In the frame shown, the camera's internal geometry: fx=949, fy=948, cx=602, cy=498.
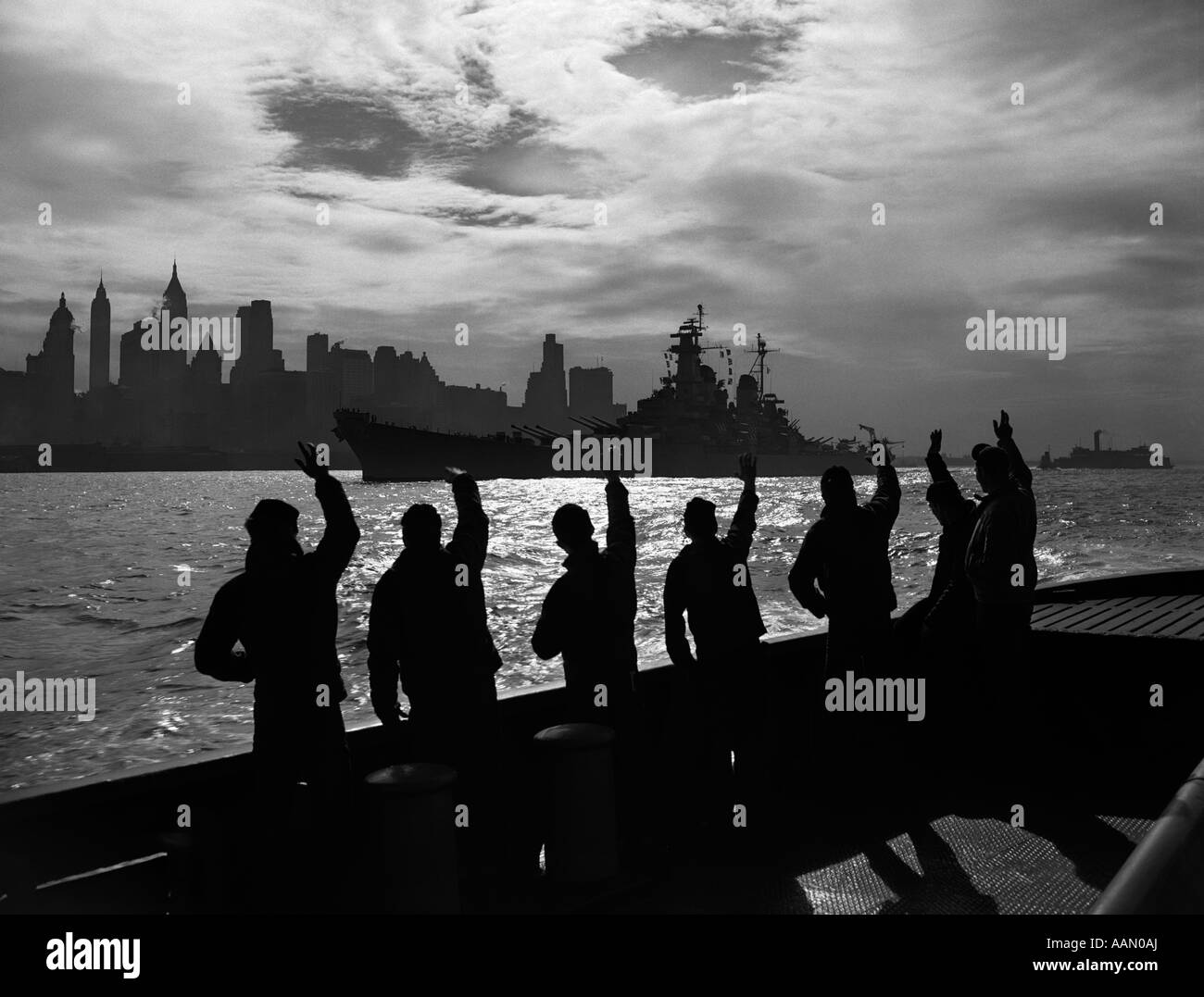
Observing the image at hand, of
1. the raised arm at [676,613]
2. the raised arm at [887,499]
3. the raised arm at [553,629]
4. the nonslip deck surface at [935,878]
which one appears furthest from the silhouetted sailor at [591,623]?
the raised arm at [887,499]

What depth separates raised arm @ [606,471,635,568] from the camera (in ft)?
17.1

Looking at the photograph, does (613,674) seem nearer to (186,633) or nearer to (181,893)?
(181,893)

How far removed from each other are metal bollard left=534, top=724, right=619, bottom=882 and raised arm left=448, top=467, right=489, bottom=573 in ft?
3.08

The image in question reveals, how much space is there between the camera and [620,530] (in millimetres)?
5262

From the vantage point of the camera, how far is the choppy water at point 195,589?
17.3 meters

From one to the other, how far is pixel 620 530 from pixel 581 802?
4.91ft

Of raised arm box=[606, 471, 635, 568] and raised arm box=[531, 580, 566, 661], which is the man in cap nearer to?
raised arm box=[606, 471, 635, 568]

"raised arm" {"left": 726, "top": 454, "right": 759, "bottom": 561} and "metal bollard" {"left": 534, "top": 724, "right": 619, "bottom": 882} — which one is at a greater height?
"raised arm" {"left": 726, "top": 454, "right": 759, "bottom": 561}

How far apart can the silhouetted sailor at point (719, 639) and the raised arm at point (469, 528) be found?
1031mm

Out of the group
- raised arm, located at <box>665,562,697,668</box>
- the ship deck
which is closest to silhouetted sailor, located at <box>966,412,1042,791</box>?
the ship deck

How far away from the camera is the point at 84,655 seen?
81.5 ft

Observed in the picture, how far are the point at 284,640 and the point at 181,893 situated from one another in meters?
1.05
